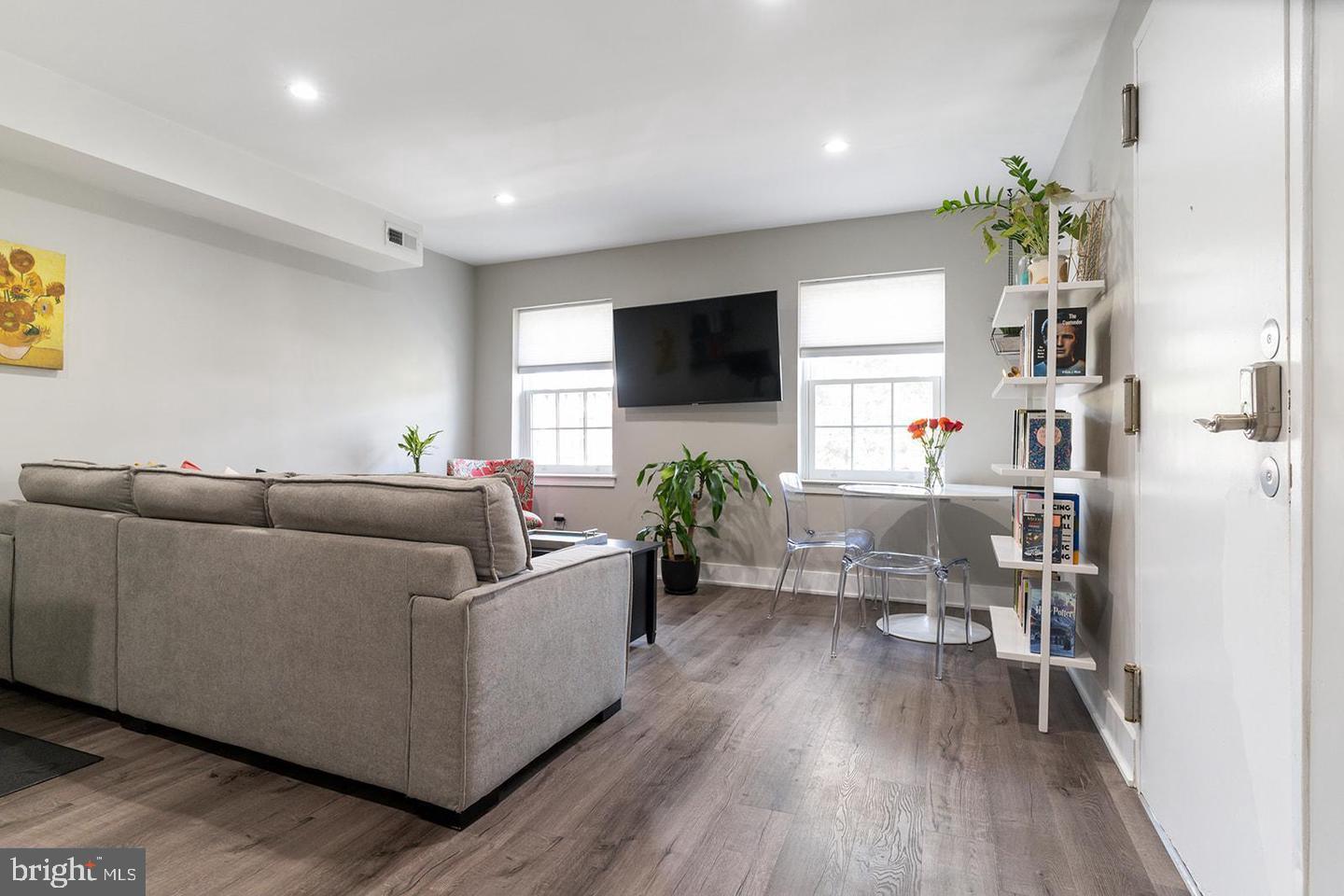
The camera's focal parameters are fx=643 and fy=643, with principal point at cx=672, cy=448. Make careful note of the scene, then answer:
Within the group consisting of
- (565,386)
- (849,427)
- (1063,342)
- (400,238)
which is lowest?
(849,427)

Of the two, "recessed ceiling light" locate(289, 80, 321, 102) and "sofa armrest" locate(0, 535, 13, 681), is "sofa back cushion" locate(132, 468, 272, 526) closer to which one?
"sofa armrest" locate(0, 535, 13, 681)

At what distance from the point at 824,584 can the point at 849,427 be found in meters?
1.12

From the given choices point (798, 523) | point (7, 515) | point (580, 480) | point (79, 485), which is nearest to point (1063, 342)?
point (798, 523)

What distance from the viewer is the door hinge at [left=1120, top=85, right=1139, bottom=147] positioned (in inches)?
77.3

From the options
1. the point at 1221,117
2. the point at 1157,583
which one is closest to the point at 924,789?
the point at 1157,583

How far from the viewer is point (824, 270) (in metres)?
4.54

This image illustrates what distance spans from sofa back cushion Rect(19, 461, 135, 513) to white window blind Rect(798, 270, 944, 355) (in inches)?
150

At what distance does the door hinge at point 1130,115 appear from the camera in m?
1.96

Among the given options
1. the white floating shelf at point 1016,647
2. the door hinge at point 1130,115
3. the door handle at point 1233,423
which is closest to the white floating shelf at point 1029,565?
the white floating shelf at point 1016,647

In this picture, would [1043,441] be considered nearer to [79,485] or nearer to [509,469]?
[79,485]

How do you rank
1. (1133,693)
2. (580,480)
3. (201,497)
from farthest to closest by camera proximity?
(580,480), (201,497), (1133,693)

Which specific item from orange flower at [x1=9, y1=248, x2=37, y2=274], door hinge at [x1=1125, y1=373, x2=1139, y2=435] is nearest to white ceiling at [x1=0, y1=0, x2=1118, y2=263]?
orange flower at [x1=9, y1=248, x2=37, y2=274]

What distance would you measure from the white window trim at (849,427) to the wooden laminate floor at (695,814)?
199cm

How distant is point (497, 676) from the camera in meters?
1.69
